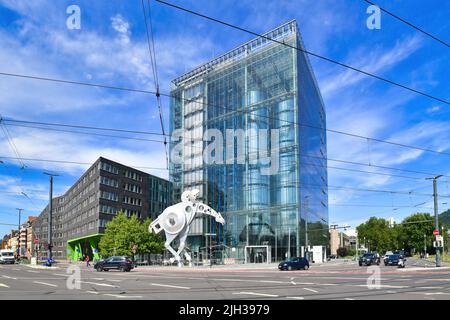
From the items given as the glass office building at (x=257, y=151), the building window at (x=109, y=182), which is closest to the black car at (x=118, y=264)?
the glass office building at (x=257, y=151)

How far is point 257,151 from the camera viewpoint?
231ft

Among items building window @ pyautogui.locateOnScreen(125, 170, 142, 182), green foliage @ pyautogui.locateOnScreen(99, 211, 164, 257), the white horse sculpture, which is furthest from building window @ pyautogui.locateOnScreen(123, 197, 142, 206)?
the white horse sculpture

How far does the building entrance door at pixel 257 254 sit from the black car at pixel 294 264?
70.7 ft

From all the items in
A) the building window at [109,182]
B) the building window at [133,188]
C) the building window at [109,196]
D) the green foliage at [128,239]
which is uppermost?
the building window at [109,182]

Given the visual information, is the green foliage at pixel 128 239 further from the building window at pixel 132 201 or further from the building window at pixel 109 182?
the building window at pixel 132 201

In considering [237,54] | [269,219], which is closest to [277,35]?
[237,54]

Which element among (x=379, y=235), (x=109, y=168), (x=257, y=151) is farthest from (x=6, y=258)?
(x=379, y=235)

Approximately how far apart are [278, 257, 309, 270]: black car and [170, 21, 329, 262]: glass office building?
16.8 metres

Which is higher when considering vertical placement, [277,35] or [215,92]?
[277,35]

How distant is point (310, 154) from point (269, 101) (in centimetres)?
1322

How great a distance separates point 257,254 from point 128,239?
20.5 m

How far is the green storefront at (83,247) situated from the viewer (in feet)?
286
